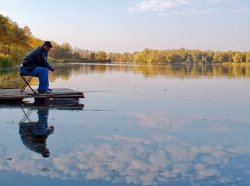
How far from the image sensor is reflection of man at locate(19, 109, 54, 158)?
6884 mm

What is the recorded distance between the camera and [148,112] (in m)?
12.0

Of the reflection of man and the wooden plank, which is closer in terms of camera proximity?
the reflection of man

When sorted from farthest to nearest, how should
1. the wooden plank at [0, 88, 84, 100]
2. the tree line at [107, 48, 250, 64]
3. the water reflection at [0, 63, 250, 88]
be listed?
the tree line at [107, 48, 250, 64], the water reflection at [0, 63, 250, 88], the wooden plank at [0, 88, 84, 100]

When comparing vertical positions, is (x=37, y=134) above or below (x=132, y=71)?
below

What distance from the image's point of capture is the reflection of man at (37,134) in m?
6.88

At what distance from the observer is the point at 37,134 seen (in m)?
8.08

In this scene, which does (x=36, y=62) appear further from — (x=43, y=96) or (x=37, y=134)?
(x=37, y=134)

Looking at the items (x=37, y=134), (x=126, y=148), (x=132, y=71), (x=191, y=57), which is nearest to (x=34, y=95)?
(x=37, y=134)

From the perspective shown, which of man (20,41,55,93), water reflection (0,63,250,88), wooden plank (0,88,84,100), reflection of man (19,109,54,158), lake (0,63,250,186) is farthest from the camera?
water reflection (0,63,250,88)

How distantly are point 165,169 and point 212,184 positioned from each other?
87 cm

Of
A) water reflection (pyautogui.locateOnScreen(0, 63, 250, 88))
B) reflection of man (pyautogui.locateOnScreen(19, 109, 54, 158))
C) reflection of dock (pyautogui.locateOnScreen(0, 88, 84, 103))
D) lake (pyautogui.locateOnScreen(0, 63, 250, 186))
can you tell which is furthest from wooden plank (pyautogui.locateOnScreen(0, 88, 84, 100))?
water reflection (pyautogui.locateOnScreen(0, 63, 250, 88))

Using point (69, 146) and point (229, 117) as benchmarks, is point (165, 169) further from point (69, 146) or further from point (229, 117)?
point (229, 117)

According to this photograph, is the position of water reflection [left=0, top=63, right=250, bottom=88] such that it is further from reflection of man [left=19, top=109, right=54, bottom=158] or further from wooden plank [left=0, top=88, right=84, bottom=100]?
reflection of man [left=19, top=109, right=54, bottom=158]

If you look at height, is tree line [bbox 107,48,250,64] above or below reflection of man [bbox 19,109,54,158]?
above
